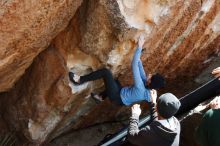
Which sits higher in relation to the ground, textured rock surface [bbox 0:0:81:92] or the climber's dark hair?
textured rock surface [bbox 0:0:81:92]

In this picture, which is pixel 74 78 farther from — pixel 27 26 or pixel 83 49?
pixel 27 26

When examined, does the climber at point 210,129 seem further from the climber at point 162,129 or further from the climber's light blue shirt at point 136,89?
the climber's light blue shirt at point 136,89

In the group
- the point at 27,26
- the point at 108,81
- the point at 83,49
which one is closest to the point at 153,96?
the point at 108,81

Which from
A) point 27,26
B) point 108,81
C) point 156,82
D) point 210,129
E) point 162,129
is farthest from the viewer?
point 108,81

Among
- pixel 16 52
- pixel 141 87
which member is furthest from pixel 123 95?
pixel 16 52

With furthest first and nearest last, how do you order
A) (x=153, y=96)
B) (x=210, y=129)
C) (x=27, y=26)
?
(x=153, y=96) < (x=27, y=26) < (x=210, y=129)

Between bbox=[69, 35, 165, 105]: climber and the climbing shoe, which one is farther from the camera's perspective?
the climbing shoe

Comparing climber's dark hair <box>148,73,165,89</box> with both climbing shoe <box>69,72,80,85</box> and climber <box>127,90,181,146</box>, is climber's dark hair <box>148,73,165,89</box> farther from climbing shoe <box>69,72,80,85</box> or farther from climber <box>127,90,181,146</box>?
climber <box>127,90,181,146</box>

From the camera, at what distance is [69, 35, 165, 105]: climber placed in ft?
22.6

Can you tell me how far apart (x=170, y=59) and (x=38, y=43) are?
2681 millimetres

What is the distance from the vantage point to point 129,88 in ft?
23.5

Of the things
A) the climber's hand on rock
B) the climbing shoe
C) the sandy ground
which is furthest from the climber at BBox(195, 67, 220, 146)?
the sandy ground

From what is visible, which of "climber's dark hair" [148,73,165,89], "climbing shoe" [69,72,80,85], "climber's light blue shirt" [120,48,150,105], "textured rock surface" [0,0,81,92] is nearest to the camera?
"textured rock surface" [0,0,81,92]

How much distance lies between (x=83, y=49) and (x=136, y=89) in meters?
1.05
